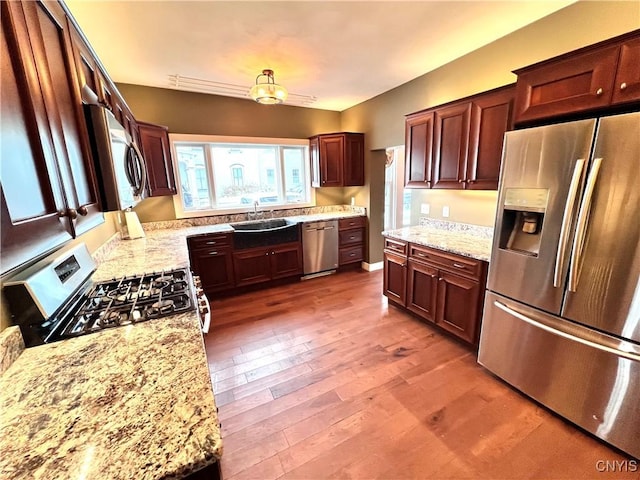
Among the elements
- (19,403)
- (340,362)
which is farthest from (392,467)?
(19,403)

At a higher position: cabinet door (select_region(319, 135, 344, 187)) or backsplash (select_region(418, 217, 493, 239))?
cabinet door (select_region(319, 135, 344, 187))

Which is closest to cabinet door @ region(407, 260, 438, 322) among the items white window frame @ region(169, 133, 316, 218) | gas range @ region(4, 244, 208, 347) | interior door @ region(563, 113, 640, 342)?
interior door @ region(563, 113, 640, 342)

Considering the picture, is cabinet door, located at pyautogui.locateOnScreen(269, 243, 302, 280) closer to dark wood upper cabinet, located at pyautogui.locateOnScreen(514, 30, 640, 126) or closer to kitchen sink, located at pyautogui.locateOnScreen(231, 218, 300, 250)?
kitchen sink, located at pyautogui.locateOnScreen(231, 218, 300, 250)

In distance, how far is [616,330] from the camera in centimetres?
141

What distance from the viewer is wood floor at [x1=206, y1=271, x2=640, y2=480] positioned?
1.46m

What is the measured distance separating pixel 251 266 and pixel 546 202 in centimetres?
318

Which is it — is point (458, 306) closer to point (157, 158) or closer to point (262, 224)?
point (262, 224)

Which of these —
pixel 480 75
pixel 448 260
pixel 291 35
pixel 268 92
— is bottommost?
pixel 448 260

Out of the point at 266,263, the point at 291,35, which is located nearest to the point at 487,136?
the point at 291,35

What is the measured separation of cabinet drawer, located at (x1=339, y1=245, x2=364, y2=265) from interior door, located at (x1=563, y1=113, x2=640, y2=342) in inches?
120

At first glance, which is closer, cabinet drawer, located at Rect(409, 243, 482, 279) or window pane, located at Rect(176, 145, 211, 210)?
cabinet drawer, located at Rect(409, 243, 482, 279)

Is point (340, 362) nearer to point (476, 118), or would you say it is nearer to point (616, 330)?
point (616, 330)

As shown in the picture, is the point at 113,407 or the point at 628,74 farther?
the point at 628,74

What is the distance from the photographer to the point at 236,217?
4113 mm
